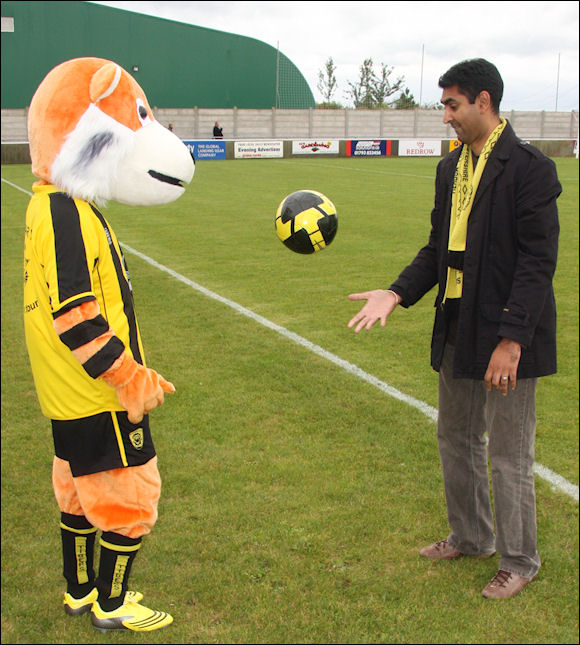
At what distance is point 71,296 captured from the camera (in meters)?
1.58

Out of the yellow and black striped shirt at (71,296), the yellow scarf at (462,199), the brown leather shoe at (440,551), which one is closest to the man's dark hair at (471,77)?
the yellow scarf at (462,199)

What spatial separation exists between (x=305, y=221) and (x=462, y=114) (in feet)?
2.49

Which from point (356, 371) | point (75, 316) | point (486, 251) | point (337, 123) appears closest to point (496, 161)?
point (486, 251)

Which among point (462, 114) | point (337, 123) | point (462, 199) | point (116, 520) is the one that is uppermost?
point (337, 123)

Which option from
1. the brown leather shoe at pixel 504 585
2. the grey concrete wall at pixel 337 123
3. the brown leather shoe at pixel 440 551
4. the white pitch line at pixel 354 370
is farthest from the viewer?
the grey concrete wall at pixel 337 123

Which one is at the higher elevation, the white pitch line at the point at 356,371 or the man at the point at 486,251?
the man at the point at 486,251

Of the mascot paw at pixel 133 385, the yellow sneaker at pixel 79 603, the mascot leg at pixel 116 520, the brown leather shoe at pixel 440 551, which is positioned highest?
the mascot paw at pixel 133 385

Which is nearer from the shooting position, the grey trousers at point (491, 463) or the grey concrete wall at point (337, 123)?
the grey trousers at point (491, 463)

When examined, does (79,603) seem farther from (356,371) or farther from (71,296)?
(356,371)

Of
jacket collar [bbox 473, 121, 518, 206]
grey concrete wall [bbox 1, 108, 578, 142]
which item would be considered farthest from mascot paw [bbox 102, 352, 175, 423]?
→ grey concrete wall [bbox 1, 108, 578, 142]

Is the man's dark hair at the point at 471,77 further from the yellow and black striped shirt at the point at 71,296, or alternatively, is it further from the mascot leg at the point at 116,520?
the mascot leg at the point at 116,520

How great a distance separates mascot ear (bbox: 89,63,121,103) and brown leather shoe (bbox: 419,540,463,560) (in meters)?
3.19

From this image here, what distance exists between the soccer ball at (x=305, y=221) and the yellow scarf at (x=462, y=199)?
47 cm

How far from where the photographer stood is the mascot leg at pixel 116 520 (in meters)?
1.93
